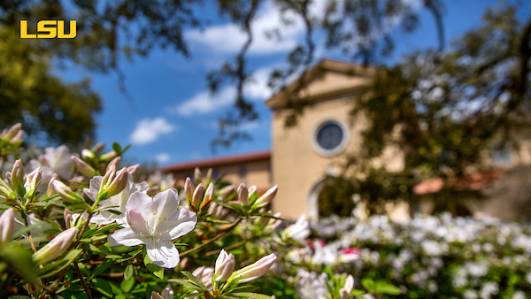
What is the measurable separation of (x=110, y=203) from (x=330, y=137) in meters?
19.3

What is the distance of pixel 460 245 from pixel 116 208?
4064 millimetres

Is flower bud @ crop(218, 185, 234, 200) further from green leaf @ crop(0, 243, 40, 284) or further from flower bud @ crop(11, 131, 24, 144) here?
green leaf @ crop(0, 243, 40, 284)

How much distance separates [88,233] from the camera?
0.61 meters

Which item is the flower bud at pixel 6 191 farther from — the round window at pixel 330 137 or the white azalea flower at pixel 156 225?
the round window at pixel 330 137

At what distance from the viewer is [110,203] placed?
697 millimetres

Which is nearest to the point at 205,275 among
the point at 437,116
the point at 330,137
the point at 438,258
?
the point at 438,258

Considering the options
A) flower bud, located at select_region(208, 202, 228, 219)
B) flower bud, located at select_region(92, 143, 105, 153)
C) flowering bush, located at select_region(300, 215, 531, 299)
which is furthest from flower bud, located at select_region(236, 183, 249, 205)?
flowering bush, located at select_region(300, 215, 531, 299)

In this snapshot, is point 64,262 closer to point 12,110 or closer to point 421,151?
point 421,151

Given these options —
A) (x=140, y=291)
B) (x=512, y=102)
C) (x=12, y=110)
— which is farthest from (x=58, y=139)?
(x=140, y=291)

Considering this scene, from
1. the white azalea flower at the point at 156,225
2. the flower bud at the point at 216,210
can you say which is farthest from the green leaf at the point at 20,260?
the flower bud at the point at 216,210

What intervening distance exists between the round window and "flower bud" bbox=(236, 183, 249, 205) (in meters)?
18.5

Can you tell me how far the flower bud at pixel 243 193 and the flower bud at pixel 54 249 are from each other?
387 millimetres

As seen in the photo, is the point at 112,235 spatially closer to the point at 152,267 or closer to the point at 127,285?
the point at 152,267

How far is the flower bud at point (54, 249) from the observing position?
1.56 feet
